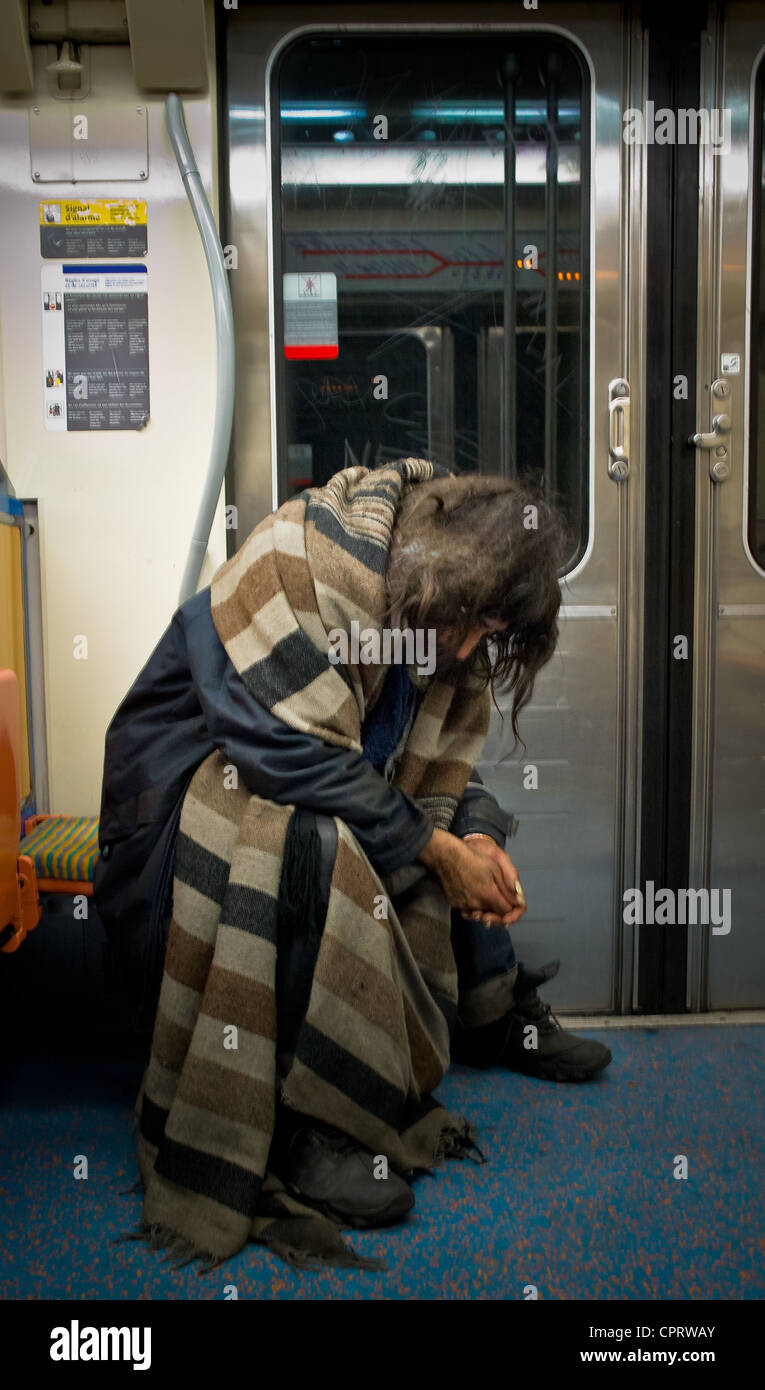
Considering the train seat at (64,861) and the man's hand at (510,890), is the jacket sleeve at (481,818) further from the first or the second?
the train seat at (64,861)

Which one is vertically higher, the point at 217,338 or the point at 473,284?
the point at 473,284

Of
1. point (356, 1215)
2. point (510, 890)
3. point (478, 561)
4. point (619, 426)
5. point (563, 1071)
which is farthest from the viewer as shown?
point (619, 426)

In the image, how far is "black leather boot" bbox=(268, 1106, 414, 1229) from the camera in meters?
1.69

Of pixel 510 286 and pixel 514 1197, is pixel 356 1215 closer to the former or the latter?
pixel 514 1197

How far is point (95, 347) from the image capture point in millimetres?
2404

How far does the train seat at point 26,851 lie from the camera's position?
1748 mm

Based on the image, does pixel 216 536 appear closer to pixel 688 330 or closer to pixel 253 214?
pixel 253 214

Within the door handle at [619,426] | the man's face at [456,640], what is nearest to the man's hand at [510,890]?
the man's face at [456,640]

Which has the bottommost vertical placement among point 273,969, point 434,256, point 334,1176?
point 334,1176

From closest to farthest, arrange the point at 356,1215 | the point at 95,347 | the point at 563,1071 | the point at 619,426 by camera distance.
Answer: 1. the point at 356,1215
2. the point at 563,1071
3. the point at 95,347
4. the point at 619,426

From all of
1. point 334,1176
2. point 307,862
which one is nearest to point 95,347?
point 307,862

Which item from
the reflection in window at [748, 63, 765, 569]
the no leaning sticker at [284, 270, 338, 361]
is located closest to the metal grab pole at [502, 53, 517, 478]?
the no leaning sticker at [284, 270, 338, 361]

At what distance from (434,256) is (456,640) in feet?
3.71

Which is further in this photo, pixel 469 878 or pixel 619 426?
pixel 619 426
